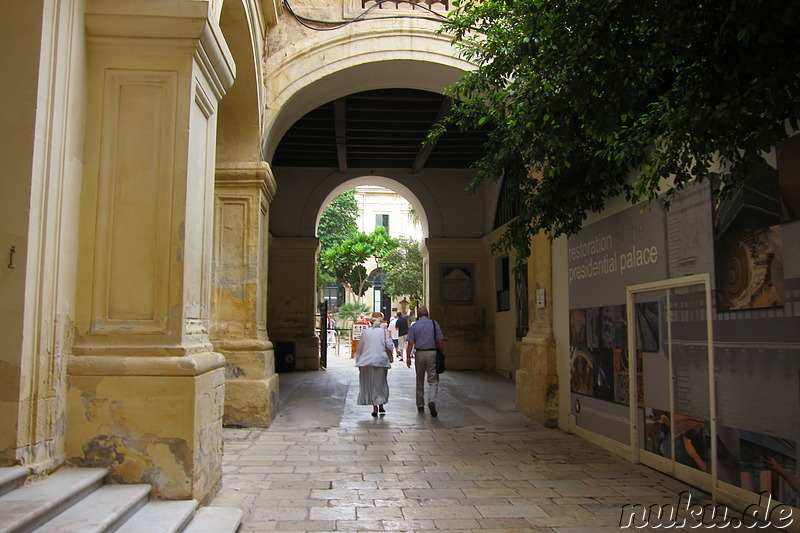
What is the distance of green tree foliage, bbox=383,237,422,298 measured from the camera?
2884 cm

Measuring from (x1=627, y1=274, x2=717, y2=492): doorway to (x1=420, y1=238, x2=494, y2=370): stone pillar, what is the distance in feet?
31.5

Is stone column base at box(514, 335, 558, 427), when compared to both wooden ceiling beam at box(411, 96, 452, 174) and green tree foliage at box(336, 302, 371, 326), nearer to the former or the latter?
wooden ceiling beam at box(411, 96, 452, 174)

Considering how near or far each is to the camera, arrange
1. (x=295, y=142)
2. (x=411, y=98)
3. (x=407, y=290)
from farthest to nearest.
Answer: (x=407, y=290) → (x=295, y=142) → (x=411, y=98)

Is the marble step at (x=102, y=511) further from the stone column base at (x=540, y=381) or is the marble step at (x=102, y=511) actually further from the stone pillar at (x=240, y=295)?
the stone column base at (x=540, y=381)

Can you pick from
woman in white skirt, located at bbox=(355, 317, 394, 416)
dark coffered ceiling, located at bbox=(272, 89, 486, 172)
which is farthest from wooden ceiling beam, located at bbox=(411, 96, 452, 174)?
woman in white skirt, located at bbox=(355, 317, 394, 416)

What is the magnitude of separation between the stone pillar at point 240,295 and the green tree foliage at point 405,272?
804 inches

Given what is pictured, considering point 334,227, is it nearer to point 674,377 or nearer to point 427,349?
point 427,349

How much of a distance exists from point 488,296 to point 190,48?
12289mm

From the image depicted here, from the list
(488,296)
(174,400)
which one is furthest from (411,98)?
(174,400)

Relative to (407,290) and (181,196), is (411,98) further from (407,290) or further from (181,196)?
(407,290)

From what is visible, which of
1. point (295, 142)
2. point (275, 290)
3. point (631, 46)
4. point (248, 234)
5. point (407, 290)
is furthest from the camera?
point (407, 290)

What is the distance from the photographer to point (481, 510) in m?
4.85

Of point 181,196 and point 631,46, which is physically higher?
point 631,46

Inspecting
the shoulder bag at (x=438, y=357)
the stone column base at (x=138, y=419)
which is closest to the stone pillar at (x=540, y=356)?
the shoulder bag at (x=438, y=357)
